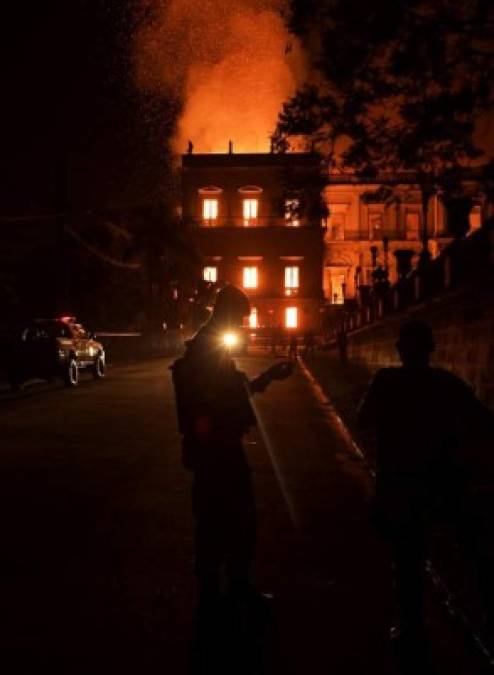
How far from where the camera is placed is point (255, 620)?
4492 millimetres

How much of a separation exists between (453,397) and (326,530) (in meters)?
2.93

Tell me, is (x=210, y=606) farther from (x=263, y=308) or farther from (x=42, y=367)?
(x=263, y=308)

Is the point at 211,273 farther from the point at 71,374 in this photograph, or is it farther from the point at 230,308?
the point at 230,308

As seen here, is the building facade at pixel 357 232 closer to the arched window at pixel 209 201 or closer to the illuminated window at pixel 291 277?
the illuminated window at pixel 291 277

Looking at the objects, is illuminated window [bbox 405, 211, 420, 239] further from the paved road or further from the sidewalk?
the sidewalk

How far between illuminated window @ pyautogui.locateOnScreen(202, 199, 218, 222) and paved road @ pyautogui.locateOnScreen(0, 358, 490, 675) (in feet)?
214

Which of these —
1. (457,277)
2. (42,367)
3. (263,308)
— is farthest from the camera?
(263,308)

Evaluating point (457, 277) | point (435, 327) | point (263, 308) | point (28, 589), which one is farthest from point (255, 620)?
point (263, 308)

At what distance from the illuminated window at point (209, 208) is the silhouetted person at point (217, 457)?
72360 mm

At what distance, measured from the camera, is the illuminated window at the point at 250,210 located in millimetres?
75875

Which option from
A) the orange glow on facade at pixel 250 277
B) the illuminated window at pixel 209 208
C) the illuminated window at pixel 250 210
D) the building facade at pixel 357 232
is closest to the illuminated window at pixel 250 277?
the orange glow on facade at pixel 250 277

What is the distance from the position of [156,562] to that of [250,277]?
227 feet

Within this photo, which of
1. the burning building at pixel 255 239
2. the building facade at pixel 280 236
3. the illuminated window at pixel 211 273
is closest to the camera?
the burning building at pixel 255 239

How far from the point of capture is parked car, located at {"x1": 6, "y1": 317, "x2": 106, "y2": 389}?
2305 cm
